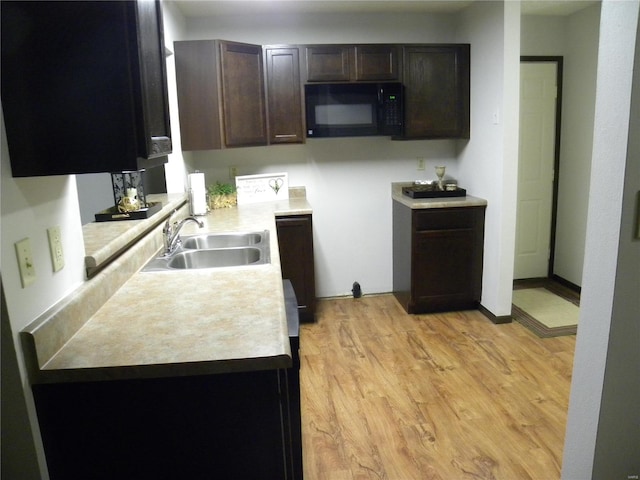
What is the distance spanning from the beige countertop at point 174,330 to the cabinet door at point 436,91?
235 centimetres

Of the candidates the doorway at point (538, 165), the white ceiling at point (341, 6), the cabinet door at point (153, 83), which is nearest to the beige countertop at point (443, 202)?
the doorway at point (538, 165)

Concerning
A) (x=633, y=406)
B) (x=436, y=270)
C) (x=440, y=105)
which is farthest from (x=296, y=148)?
(x=633, y=406)

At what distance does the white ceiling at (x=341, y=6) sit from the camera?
11.1 feet

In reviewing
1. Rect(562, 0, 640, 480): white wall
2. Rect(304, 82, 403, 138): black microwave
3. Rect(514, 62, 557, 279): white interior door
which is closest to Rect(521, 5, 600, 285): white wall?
Rect(514, 62, 557, 279): white interior door

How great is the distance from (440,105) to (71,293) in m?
3.21

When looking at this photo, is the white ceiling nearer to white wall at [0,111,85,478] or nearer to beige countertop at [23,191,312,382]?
beige countertop at [23,191,312,382]

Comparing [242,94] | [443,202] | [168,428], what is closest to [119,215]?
[168,428]

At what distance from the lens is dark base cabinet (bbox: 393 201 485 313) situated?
3.54 metres

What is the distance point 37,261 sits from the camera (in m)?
1.12

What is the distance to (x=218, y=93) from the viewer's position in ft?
10.9

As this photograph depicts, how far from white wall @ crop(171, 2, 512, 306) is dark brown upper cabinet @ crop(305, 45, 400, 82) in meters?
0.32

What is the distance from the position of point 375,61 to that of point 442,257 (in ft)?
5.29

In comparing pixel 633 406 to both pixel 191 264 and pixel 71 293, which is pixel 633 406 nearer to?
pixel 71 293

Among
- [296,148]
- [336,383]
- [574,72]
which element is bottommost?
[336,383]
